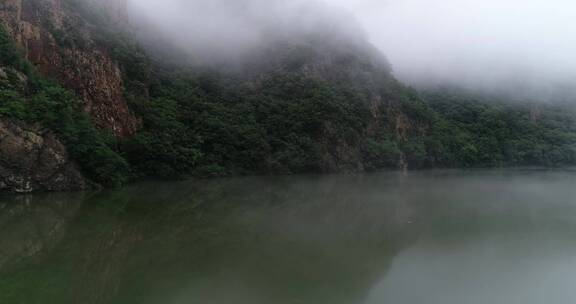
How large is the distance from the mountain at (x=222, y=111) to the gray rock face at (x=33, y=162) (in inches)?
2.2

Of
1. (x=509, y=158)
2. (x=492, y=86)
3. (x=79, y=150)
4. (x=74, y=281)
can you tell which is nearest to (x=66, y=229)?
(x=74, y=281)

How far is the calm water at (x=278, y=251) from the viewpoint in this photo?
8453mm

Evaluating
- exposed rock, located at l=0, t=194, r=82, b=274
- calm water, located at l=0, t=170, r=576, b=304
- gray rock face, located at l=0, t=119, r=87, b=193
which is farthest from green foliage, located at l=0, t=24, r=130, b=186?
exposed rock, located at l=0, t=194, r=82, b=274

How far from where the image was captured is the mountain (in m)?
21.9

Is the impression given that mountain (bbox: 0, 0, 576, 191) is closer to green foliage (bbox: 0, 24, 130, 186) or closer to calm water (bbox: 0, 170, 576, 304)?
green foliage (bbox: 0, 24, 130, 186)

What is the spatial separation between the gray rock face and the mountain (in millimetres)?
57

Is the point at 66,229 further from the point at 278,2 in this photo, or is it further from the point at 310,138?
the point at 278,2

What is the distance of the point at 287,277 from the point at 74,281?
12.9ft

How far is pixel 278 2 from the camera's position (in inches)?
2485

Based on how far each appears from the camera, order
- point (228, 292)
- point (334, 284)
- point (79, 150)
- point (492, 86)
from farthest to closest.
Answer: point (492, 86) → point (79, 150) → point (334, 284) → point (228, 292)

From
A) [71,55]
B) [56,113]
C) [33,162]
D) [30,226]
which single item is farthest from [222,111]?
[30,226]

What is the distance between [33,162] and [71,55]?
9.49 m

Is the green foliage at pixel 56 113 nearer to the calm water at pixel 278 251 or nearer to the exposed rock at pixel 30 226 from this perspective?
the calm water at pixel 278 251

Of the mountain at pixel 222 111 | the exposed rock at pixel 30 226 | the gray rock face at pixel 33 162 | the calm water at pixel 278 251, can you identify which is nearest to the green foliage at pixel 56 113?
the mountain at pixel 222 111
